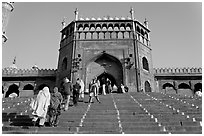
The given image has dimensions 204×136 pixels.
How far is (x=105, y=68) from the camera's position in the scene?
18.8 meters

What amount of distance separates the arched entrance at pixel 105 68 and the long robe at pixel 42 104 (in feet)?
41.3

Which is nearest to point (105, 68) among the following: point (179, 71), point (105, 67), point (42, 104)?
point (105, 67)

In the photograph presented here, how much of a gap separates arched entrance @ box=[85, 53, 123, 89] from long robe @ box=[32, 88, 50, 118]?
12591 mm

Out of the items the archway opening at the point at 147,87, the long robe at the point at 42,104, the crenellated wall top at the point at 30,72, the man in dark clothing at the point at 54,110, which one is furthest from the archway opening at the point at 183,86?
the long robe at the point at 42,104

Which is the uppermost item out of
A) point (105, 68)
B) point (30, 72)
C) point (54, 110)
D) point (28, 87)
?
point (105, 68)

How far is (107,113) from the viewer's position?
6723 mm

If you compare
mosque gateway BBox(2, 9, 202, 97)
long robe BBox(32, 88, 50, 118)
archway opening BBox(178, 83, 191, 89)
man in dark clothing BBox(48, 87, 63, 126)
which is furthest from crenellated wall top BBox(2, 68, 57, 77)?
man in dark clothing BBox(48, 87, 63, 126)

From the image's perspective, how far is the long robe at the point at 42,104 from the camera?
5254 millimetres

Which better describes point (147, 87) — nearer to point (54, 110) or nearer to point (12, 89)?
point (12, 89)

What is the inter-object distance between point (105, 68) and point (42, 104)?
44.4ft

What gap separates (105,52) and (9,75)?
9.92 metres

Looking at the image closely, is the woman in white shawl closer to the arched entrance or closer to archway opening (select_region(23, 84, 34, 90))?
the arched entrance

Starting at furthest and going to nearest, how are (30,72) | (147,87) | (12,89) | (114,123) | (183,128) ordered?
(12,89)
(30,72)
(147,87)
(114,123)
(183,128)

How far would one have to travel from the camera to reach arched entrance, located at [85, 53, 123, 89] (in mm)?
18422
